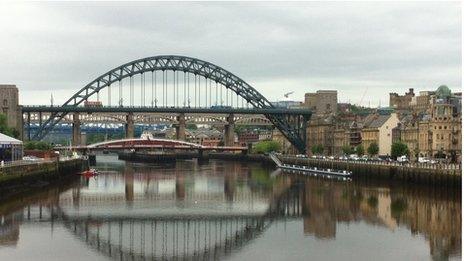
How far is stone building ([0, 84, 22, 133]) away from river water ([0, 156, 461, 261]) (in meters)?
59.8

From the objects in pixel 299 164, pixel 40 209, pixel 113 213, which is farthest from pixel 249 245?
pixel 299 164

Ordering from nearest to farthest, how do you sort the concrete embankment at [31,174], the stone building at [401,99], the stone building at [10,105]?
1. the concrete embankment at [31,174]
2. the stone building at [10,105]
3. the stone building at [401,99]

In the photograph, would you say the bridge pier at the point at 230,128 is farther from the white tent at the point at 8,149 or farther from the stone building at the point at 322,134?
the white tent at the point at 8,149

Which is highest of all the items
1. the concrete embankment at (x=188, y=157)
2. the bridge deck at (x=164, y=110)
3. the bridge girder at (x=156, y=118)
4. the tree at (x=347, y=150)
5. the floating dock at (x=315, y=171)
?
the bridge deck at (x=164, y=110)

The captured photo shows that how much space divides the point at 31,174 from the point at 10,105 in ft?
195

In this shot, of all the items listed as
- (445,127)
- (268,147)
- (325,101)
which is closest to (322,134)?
(268,147)

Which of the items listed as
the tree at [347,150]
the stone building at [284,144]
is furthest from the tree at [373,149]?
the stone building at [284,144]

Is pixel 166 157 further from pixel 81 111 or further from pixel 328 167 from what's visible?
pixel 328 167

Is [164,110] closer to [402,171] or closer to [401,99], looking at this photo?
[401,99]

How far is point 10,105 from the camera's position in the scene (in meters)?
131

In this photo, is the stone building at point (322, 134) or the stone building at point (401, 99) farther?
the stone building at point (401, 99)

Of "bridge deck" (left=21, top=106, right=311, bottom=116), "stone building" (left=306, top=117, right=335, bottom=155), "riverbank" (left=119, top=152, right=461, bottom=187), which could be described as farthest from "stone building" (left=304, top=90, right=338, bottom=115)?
"riverbank" (left=119, top=152, right=461, bottom=187)

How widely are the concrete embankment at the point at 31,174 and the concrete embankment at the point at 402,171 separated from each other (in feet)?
107

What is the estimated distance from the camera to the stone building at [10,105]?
131 metres
